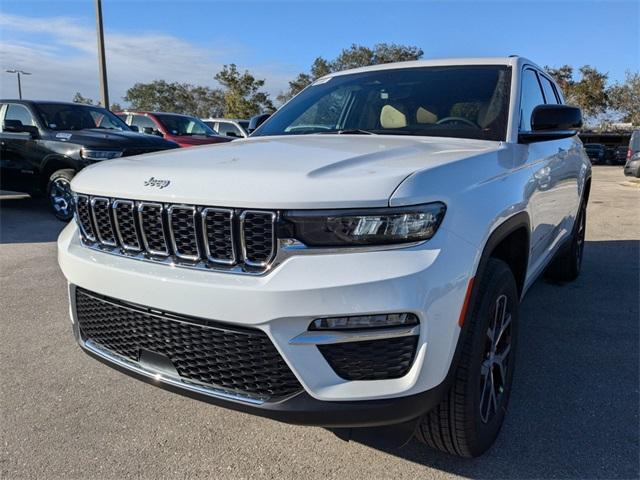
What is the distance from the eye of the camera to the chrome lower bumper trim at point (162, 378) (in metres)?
1.98

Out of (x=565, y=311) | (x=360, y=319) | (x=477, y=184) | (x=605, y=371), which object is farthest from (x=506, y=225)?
(x=565, y=311)

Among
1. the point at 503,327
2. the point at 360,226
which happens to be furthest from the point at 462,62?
the point at 360,226

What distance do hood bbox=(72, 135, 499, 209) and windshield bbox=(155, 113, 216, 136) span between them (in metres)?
10.1

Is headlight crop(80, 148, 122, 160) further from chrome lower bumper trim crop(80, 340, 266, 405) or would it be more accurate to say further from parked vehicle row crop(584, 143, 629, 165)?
parked vehicle row crop(584, 143, 629, 165)

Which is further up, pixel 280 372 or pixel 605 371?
pixel 280 372

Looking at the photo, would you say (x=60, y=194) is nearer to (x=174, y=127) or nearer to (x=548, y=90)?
(x=174, y=127)

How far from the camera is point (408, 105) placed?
10.9 ft

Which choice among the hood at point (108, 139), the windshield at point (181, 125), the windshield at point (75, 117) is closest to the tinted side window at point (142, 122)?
the windshield at point (181, 125)

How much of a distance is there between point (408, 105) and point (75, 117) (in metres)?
7.30

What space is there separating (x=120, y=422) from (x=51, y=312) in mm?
1931

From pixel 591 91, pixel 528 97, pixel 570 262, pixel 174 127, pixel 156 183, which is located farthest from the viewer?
pixel 591 91

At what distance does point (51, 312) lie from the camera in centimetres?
420

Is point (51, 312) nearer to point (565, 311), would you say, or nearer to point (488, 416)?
point (488, 416)

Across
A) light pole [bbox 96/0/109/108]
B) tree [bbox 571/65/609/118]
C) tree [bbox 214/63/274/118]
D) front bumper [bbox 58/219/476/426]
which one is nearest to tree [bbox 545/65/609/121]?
tree [bbox 571/65/609/118]
